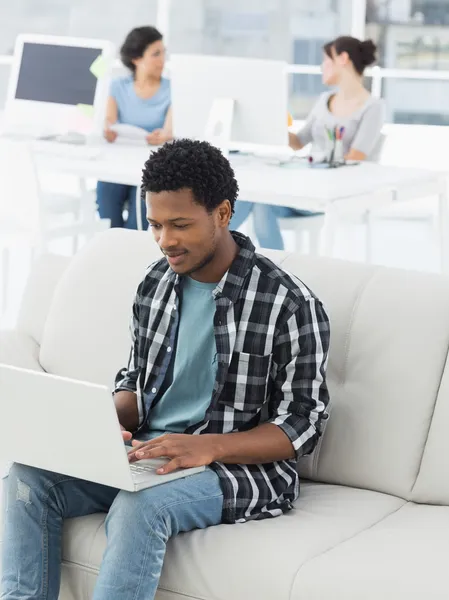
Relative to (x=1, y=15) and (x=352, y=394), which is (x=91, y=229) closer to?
(x=352, y=394)

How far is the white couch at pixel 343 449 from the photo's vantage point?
180cm

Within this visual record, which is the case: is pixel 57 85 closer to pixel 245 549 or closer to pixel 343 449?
pixel 343 449

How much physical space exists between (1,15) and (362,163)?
4.48 meters

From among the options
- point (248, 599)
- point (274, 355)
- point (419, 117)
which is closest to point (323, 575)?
point (248, 599)

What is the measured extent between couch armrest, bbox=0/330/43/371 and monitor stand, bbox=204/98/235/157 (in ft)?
6.63

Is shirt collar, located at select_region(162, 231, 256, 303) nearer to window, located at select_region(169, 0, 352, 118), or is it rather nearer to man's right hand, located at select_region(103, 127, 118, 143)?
man's right hand, located at select_region(103, 127, 118, 143)

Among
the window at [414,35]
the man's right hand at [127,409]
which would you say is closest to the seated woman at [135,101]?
the window at [414,35]

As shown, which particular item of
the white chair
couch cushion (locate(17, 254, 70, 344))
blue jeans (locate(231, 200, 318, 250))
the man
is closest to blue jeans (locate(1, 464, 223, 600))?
the man

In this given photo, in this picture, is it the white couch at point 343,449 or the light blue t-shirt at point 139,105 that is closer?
the white couch at point 343,449

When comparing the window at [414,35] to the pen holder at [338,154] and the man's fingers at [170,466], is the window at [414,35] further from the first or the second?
the man's fingers at [170,466]

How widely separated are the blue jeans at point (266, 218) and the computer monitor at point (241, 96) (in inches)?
13.3

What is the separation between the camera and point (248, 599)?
181 cm

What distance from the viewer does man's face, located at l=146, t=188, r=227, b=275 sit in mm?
1989

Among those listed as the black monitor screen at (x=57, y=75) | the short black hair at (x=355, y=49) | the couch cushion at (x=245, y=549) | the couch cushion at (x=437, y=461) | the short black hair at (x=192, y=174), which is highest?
the short black hair at (x=355, y=49)
